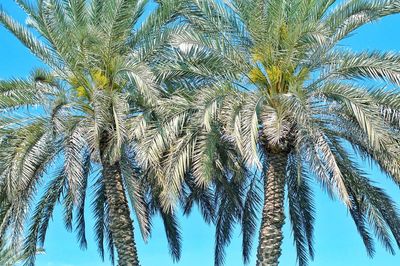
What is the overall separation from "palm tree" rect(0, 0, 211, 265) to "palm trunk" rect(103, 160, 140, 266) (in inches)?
1.0

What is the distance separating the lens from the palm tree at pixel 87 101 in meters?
18.6

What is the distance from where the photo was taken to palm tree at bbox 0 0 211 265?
1862 cm

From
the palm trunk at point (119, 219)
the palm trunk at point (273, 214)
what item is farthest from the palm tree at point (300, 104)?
the palm trunk at point (119, 219)

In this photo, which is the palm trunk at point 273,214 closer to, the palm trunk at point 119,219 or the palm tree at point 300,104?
the palm tree at point 300,104

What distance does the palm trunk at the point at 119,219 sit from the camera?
20156mm

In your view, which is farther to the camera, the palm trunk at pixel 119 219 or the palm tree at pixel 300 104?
the palm trunk at pixel 119 219

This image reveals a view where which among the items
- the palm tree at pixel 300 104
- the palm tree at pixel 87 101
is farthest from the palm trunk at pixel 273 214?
the palm tree at pixel 87 101

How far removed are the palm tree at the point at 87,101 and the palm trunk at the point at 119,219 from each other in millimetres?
25

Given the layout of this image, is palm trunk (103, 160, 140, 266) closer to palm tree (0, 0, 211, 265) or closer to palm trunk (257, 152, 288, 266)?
palm tree (0, 0, 211, 265)

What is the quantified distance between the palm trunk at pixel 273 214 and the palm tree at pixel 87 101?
252 centimetres

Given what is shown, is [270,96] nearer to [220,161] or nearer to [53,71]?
[220,161]

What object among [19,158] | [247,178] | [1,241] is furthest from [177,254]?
[19,158]

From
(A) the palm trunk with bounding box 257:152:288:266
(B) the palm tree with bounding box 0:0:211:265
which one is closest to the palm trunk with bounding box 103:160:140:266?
(B) the palm tree with bounding box 0:0:211:265

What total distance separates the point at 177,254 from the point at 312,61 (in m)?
8.15
